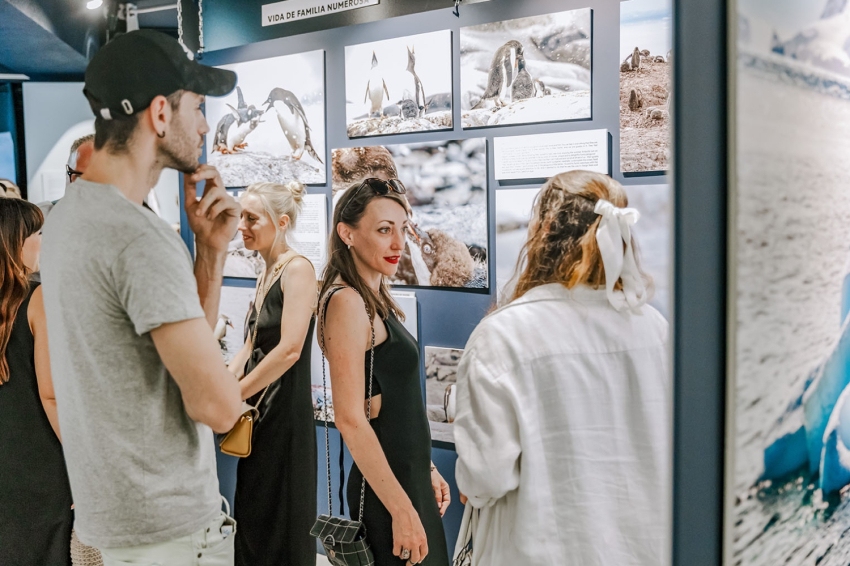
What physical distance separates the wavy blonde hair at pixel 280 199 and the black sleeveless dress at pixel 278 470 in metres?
0.20

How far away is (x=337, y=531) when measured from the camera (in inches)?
77.0

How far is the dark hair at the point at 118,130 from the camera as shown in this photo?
5.21ft

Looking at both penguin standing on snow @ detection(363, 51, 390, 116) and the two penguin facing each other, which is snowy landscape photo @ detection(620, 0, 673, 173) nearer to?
penguin standing on snow @ detection(363, 51, 390, 116)

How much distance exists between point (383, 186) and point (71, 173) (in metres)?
0.83

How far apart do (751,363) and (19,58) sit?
2127mm

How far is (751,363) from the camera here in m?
1.73

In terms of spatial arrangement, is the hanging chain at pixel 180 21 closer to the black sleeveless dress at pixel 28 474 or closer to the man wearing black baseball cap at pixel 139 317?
the man wearing black baseball cap at pixel 139 317

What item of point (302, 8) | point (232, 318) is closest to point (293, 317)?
point (232, 318)

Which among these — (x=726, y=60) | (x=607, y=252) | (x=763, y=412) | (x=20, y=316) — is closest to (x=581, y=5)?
(x=726, y=60)

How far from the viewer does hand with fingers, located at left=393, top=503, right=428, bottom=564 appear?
1.97 metres

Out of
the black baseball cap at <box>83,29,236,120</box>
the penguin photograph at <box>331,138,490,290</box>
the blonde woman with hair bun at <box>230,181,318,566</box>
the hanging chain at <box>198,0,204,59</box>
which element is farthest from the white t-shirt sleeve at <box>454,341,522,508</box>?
the hanging chain at <box>198,0,204,59</box>

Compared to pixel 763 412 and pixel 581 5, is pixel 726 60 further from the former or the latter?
pixel 763 412

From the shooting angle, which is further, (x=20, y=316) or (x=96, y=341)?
(x=20, y=316)

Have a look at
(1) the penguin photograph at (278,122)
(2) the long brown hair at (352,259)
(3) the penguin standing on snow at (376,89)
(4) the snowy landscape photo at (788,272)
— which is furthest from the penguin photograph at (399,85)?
(4) the snowy landscape photo at (788,272)
